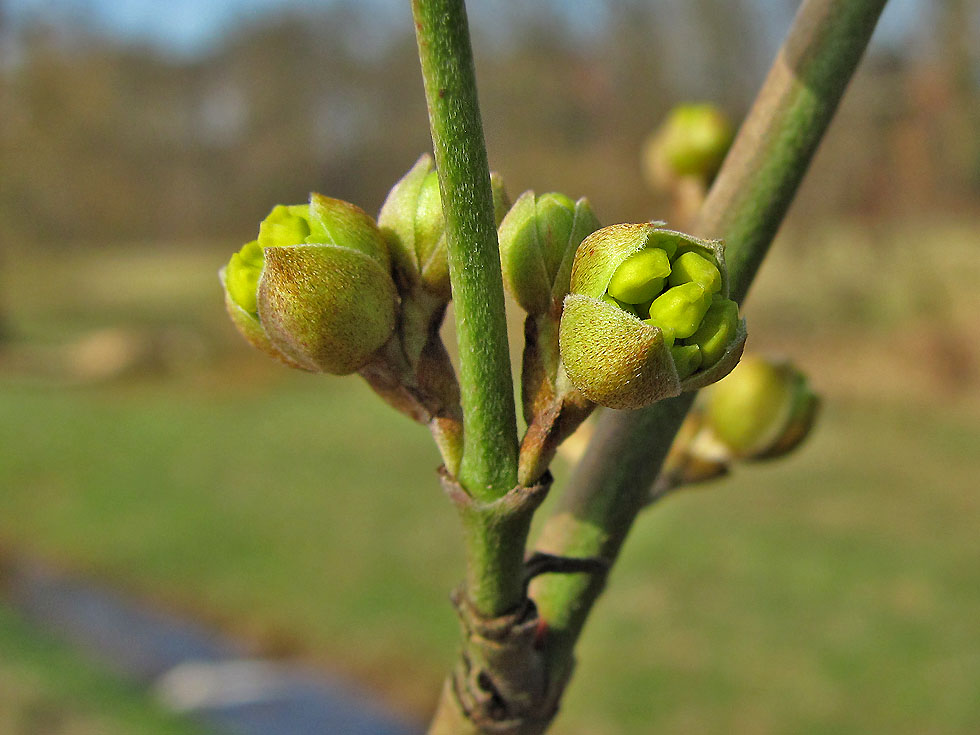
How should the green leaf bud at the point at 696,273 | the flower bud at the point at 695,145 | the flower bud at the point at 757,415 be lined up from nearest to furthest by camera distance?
the green leaf bud at the point at 696,273
the flower bud at the point at 757,415
the flower bud at the point at 695,145

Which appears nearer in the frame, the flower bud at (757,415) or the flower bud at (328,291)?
the flower bud at (328,291)

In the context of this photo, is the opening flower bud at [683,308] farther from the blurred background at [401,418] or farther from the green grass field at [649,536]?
the green grass field at [649,536]

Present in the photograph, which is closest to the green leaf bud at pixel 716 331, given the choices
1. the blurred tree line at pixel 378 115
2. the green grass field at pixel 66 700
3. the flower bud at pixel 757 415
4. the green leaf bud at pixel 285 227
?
the green leaf bud at pixel 285 227

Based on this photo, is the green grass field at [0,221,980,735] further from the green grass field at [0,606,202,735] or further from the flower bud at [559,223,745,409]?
the flower bud at [559,223,745,409]

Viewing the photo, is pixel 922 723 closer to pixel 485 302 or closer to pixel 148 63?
pixel 485 302

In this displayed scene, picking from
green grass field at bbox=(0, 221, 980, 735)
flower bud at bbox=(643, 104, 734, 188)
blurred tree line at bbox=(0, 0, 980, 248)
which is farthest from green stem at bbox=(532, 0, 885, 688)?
blurred tree line at bbox=(0, 0, 980, 248)

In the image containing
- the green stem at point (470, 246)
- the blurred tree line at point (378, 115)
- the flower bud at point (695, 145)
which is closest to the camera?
the green stem at point (470, 246)

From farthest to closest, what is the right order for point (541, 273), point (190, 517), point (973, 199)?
point (973, 199), point (190, 517), point (541, 273)

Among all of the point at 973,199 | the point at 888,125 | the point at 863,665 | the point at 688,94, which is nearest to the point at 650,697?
the point at 863,665
